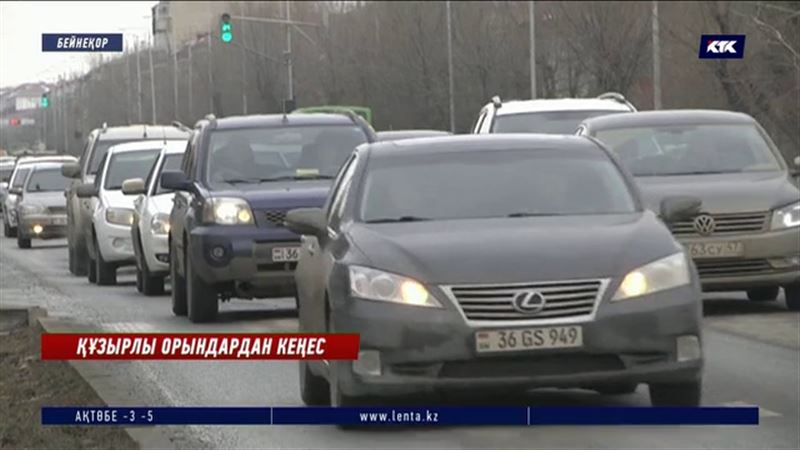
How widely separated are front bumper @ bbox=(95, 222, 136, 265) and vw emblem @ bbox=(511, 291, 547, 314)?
56.8 feet

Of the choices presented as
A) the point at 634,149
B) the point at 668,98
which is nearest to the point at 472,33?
the point at 668,98

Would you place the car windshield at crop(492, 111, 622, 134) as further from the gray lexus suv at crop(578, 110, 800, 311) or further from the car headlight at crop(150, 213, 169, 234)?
the gray lexus suv at crop(578, 110, 800, 311)

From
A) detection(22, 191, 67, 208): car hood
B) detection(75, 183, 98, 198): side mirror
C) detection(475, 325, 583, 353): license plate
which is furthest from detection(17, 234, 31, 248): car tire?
detection(475, 325, 583, 353): license plate

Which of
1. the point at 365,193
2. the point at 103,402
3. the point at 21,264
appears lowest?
the point at 21,264

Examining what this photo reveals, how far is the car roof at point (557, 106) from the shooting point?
24.9 m

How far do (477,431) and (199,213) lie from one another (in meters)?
8.27

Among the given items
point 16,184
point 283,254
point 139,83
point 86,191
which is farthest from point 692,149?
point 16,184

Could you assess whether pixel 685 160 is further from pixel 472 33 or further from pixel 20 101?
pixel 472 33

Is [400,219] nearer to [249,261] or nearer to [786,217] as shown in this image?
[249,261]

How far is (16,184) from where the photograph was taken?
49.3m

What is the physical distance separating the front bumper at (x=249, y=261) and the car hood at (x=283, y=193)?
0.71 ft

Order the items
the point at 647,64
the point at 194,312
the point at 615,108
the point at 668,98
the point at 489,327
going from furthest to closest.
Result: the point at 668,98
the point at 647,64
the point at 615,108
the point at 194,312
the point at 489,327

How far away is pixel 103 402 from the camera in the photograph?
39.5ft

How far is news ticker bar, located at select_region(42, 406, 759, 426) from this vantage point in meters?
9.28
